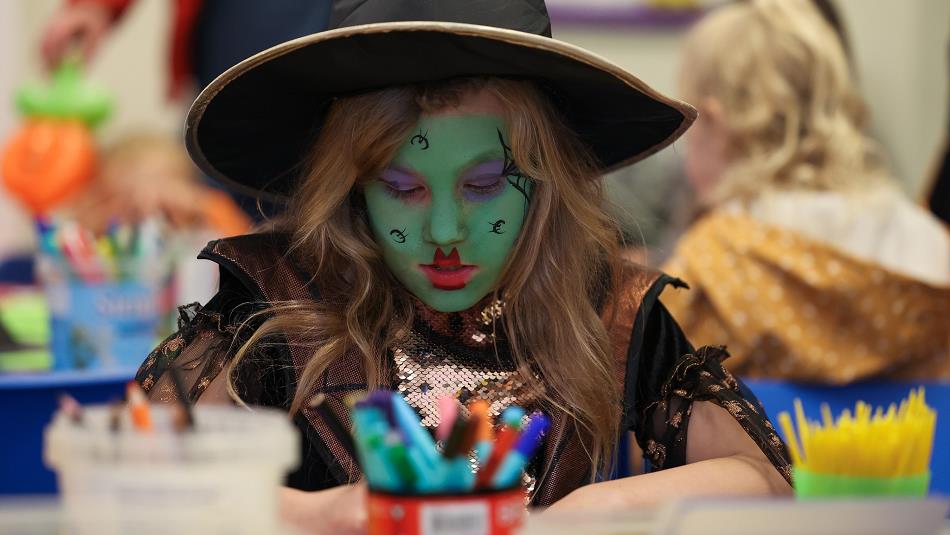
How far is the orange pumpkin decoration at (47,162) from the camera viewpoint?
2643mm

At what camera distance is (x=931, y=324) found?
6.63 feet

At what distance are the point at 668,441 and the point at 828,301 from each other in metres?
0.94

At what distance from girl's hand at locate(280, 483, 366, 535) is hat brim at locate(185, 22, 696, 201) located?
394 millimetres

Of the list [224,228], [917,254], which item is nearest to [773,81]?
[917,254]

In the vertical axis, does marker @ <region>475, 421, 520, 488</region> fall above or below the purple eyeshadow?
below

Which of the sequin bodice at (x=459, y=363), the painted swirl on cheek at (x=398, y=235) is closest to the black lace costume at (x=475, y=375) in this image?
the sequin bodice at (x=459, y=363)

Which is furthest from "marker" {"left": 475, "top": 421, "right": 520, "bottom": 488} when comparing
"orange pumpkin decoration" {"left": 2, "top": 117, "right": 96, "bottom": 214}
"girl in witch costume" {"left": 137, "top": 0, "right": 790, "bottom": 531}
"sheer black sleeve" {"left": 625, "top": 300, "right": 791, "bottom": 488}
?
"orange pumpkin decoration" {"left": 2, "top": 117, "right": 96, "bottom": 214}

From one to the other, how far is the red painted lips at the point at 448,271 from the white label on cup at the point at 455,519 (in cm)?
51

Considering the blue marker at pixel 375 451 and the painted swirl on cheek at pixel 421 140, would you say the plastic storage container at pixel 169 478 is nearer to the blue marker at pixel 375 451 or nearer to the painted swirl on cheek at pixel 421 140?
the blue marker at pixel 375 451

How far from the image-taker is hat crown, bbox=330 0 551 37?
113 centimetres

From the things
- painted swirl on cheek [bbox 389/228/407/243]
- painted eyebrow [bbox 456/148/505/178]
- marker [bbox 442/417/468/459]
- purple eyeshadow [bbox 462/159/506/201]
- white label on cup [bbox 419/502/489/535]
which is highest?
painted eyebrow [bbox 456/148/505/178]

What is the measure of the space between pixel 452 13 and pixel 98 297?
0.77m

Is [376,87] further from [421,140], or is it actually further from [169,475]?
[169,475]

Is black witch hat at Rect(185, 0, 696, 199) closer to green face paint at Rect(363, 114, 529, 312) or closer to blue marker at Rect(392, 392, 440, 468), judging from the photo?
green face paint at Rect(363, 114, 529, 312)
